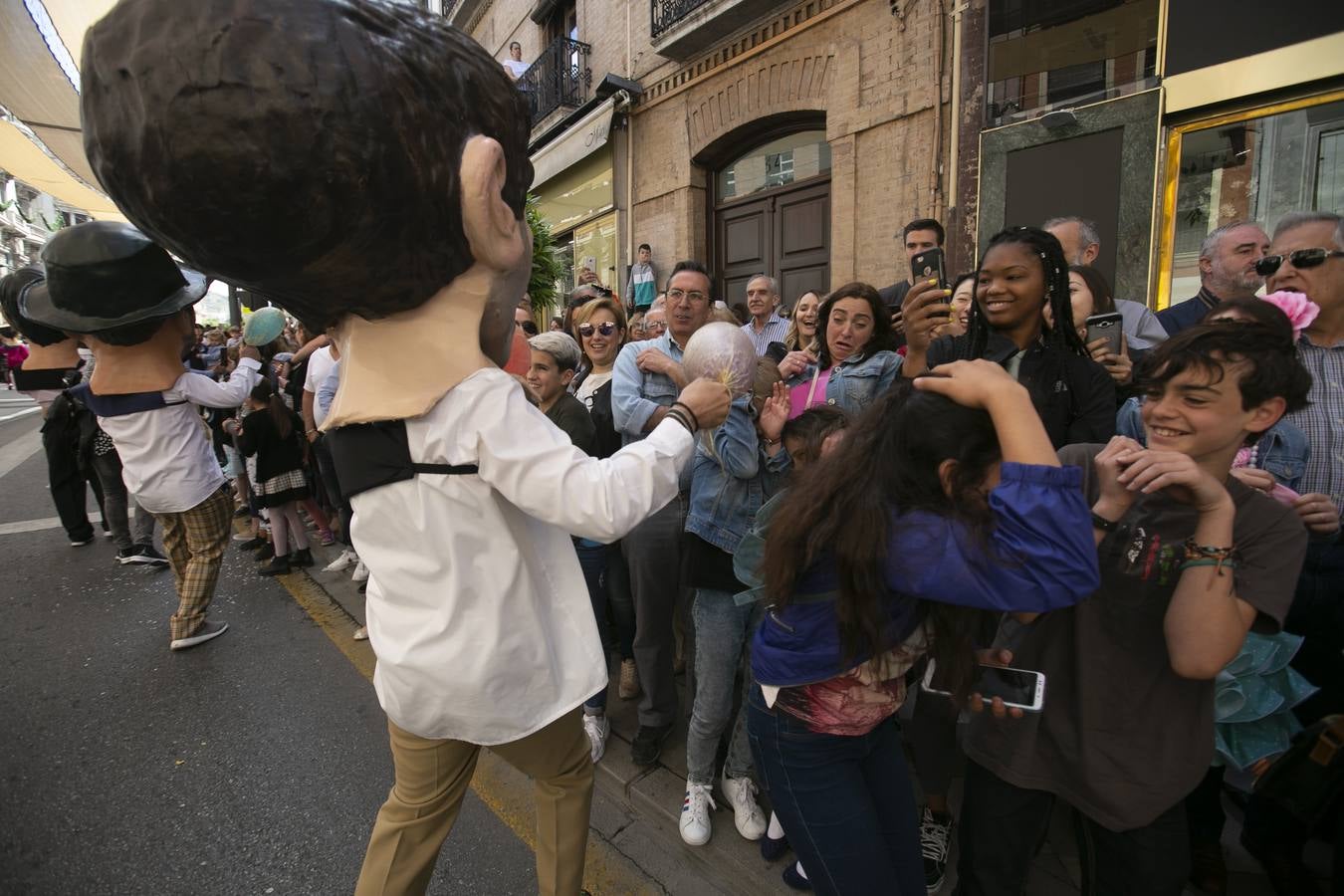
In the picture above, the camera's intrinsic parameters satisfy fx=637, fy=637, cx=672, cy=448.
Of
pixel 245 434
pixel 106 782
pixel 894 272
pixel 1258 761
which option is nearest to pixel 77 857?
pixel 106 782

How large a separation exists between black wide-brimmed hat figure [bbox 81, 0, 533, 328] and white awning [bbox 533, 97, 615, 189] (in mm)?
8457

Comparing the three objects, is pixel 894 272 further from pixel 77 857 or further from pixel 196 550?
pixel 77 857

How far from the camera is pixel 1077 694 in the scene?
1.56 meters

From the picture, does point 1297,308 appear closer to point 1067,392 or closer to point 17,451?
point 1067,392

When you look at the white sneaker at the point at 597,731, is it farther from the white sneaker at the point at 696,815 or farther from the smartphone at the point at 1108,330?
the smartphone at the point at 1108,330

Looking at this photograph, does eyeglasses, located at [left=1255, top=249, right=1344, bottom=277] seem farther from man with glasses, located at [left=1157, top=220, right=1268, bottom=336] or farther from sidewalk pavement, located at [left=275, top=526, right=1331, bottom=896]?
sidewalk pavement, located at [left=275, top=526, right=1331, bottom=896]

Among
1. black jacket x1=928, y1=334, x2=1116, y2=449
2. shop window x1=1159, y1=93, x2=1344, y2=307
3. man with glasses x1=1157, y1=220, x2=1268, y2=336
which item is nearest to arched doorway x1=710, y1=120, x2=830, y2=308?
shop window x1=1159, y1=93, x2=1344, y2=307

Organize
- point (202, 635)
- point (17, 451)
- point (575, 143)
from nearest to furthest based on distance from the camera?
point (202, 635) < point (17, 451) < point (575, 143)

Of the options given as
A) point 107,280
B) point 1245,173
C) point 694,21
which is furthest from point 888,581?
point 694,21

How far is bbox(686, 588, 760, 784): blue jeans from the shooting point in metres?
2.25

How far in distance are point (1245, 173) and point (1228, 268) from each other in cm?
284

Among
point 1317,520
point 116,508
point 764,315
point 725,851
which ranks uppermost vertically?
point 764,315

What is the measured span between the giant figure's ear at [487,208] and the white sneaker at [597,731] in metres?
1.99

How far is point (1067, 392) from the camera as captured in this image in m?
2.02
